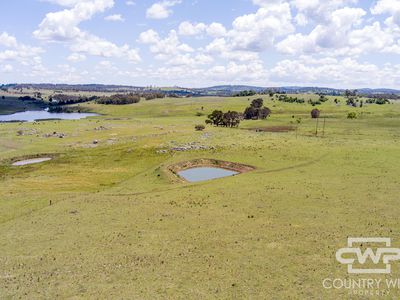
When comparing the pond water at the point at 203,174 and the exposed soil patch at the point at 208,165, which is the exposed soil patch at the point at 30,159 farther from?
the pond water at the point at 203,174

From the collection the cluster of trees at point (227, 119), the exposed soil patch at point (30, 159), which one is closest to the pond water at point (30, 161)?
the exposed soil patch at point (30, 159)

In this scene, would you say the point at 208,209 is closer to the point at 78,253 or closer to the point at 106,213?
the point at 106,213

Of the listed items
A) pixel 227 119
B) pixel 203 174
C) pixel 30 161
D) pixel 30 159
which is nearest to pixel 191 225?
pixel 203 174

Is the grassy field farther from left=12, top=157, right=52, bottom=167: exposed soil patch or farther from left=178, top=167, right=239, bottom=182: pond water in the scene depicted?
left=178, top=167, right=239, bottom=182: pond water

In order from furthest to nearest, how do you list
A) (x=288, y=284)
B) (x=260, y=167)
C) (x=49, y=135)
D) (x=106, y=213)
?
(x=49, y=135) < (x=260, y=167) < (x=106, y=213) < (x=288, y=284)

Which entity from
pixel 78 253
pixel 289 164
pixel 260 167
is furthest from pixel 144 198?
pixel 289 164

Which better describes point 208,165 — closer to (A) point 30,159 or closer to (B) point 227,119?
(A) point 30,159

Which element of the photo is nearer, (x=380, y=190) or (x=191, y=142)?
(x=380, y=190)
